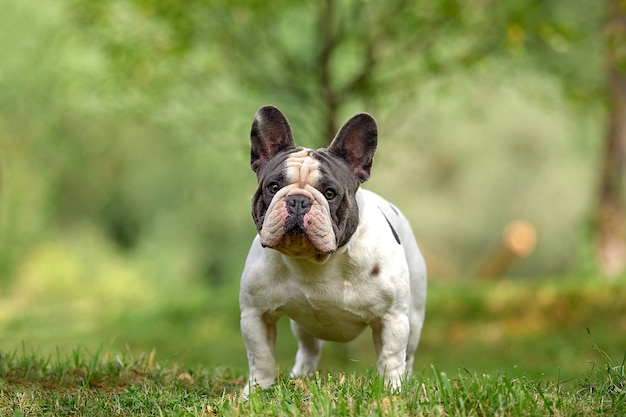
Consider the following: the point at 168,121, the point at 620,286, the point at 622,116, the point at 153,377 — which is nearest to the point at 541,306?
the point at 620,286

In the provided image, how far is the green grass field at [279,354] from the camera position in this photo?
4.29 metres

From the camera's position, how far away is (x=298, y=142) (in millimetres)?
11641

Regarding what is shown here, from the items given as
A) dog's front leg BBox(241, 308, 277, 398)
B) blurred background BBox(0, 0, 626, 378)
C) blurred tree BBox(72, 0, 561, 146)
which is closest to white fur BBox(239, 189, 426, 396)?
dog's front leg BBox(241, 308, 277, 398)

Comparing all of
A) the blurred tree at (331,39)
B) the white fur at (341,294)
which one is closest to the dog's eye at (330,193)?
the white fur at (341,294)

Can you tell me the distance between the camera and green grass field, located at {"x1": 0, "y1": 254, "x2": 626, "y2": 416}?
4.29 m

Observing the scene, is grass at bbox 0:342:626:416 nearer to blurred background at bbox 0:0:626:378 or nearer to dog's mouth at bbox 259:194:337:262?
dog's mouth at bbox 259:194:337:262

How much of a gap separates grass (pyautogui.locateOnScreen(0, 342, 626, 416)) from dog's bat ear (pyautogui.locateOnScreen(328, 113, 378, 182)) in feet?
3.66

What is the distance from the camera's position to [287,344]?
41.1ft

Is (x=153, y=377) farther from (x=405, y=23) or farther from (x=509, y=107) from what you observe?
(x=509, y=107)

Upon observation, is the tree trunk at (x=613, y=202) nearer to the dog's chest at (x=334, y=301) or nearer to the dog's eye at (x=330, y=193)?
the dog's chest at (x=334, y=301)

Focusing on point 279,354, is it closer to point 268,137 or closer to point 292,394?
point 268,137

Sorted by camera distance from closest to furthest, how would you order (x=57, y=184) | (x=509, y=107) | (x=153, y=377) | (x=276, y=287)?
(x=276, y=287) → (x=153, y=377) → (x=57, y=184) → (x=509, y=107)

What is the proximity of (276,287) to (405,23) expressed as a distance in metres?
7.28

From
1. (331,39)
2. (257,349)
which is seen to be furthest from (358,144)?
(331,39)
